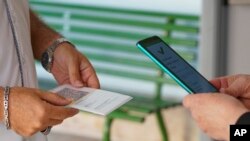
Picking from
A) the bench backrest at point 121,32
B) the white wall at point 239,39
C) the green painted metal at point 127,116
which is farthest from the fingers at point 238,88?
the bench backrest at point 121,32

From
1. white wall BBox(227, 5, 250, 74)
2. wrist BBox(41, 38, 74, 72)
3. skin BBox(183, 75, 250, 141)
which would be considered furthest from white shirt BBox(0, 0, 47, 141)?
white wall BBox(227, 5, 250, 74)

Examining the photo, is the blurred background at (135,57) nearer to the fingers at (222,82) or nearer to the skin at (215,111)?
the fingers at (222,82)

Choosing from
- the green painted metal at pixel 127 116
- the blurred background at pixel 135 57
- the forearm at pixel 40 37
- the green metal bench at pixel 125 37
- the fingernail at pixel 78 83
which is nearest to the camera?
the fingernail at pixel 78 83

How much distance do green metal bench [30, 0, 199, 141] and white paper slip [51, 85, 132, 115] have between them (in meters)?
1.14

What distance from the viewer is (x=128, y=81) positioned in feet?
10.2

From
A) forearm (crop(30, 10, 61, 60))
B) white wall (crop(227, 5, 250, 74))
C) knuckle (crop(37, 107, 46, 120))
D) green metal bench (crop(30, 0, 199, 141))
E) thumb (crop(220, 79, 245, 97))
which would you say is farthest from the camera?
green metal bench (crop(30, 0, 199, 141))

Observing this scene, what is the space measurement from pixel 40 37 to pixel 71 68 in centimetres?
18

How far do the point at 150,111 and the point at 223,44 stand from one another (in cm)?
51

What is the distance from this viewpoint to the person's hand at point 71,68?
140 centimetres

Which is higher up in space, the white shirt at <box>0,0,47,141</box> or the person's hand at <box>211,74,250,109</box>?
the white shirt at <box>0,0,47,141</box>

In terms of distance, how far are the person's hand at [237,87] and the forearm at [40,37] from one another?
1.76ft

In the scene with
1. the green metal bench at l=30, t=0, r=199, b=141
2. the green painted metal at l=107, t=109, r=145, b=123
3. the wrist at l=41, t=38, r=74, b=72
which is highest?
the wrist at l=41, t=38, r=74, b=72

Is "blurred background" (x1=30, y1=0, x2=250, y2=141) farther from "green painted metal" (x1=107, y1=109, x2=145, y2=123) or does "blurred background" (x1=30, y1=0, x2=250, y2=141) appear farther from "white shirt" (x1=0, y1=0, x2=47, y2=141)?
"white shirt" (x1=0, y1=0, x2=47, y2=141)

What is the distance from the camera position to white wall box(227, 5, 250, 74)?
7.43ft
